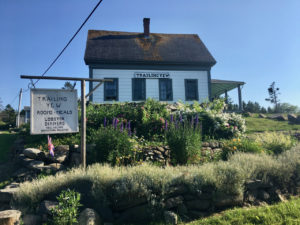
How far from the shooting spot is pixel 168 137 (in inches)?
266

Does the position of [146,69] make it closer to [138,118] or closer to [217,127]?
[138,118]

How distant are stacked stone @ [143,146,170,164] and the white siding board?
31.0 feet

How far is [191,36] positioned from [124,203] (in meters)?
19.4

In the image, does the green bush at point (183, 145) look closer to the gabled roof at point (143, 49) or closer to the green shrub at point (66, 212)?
the green shrub at point (66, 212)

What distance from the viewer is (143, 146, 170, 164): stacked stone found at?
6.85 meters

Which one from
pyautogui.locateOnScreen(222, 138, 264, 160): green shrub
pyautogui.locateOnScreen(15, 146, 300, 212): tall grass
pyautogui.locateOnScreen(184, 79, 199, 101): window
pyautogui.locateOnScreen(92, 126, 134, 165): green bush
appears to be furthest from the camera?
pyautogui.locateOnScreen(184, 79, 199, 101): window

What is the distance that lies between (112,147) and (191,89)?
485 inches

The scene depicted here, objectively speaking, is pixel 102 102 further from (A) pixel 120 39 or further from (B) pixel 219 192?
(B) pixel 219 192

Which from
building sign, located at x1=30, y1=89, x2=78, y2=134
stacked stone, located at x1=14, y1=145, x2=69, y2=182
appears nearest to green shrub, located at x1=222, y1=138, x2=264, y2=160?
building sign, located at x1=30, y1=89, x2=78, y2=134

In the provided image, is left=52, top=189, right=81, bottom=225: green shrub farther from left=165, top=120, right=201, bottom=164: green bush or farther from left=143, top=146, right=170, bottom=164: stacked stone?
left=165, top=120, right=201, bottom=164: green bush

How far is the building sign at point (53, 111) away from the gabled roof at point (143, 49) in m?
10.0

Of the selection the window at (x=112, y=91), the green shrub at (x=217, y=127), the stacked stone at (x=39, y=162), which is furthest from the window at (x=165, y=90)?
the stacked stone at (x=39, y=162)

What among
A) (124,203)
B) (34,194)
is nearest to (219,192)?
(124,203)

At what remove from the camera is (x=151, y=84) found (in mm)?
16750
